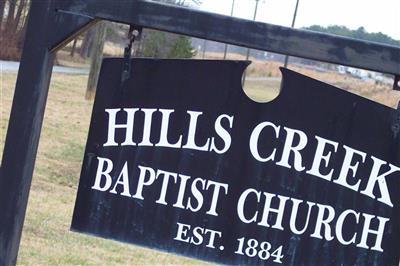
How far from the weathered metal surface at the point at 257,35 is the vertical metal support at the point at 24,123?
227 millimetres

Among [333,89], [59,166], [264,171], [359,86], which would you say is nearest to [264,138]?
[264,171]

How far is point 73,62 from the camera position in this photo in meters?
54.3

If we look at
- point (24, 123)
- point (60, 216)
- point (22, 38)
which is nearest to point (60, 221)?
point (60, 216)

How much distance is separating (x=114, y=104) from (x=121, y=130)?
10 centimetres

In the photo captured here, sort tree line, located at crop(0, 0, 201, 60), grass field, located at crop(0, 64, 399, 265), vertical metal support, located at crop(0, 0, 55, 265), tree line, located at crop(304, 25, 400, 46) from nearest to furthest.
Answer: vertical metal support, located at crop(0, 0, 55, 265) < tree line, located at crop(304, 25, 400, 46) < grass field, located at crop(0, 64, 399, 265) < tree line, located at crop(0, 0, 201, 60)

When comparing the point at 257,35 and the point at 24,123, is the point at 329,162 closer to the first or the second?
the point at 257,35

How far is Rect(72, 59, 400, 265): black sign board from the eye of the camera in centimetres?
304

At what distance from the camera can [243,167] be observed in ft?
10.1

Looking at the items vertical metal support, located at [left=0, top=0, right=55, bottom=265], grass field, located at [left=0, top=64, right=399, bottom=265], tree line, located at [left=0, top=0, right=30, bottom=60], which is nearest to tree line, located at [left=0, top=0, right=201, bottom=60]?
tree line, located at [left=0, top=0, right=30, bottom=60]

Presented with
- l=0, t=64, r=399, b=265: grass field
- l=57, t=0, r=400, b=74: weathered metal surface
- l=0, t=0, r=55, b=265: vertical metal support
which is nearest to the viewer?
l=57, t=0, r=400, b=74: weathered metal surface

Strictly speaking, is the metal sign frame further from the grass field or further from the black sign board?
the grass field

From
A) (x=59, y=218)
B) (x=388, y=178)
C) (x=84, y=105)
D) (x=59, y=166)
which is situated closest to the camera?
(x=388, y=178)

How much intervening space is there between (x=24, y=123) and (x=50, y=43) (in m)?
0.31

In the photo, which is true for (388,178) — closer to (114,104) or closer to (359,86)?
(114,104)
